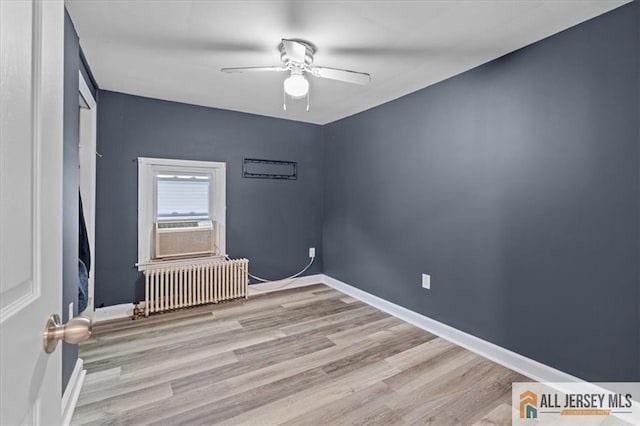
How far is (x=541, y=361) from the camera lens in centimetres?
204

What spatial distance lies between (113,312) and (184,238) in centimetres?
97

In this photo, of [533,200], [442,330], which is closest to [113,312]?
[442,330]

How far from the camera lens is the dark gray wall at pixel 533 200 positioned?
5.61ft

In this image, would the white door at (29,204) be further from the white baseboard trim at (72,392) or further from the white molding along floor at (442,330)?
the white molding along floor at (442,330)

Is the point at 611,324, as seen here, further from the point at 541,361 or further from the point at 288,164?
the point at 288,164

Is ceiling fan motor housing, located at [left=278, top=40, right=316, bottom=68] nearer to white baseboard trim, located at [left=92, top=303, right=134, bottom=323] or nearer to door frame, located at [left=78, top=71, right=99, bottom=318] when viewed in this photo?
door frame, located at [left=78, top=71, right=99, bottom=318]

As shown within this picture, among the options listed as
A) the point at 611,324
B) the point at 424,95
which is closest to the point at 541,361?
the point at 611,324

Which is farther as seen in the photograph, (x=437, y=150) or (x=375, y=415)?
(x=437, y=150)

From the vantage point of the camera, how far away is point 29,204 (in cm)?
52

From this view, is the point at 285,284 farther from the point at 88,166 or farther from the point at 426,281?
the point at 88,166

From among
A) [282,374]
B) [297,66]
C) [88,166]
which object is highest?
[297,66]

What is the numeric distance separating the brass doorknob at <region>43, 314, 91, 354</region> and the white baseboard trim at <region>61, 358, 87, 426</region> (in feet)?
5.04

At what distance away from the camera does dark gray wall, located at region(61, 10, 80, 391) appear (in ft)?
5.43

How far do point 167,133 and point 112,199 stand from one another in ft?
2.91
